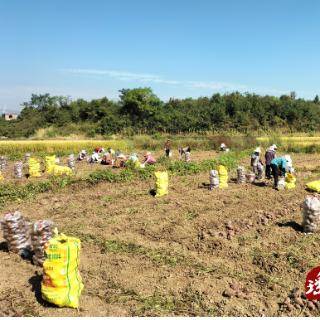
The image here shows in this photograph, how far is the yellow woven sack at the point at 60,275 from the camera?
3504 mm

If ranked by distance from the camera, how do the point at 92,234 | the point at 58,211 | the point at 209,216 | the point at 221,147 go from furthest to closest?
the point at 221,147, the point at 58,211, the point at 209,216, the point at 92,234

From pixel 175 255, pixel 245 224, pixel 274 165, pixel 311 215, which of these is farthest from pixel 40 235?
pixel 274 165

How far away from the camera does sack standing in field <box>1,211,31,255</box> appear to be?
480 centimetres

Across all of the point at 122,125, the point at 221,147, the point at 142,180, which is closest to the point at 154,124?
the point at 122,125

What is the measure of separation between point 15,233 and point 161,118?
33.6 metres

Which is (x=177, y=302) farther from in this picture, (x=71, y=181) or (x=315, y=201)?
(x=71, y=181)

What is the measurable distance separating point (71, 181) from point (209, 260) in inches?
255

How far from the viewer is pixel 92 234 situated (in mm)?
5805

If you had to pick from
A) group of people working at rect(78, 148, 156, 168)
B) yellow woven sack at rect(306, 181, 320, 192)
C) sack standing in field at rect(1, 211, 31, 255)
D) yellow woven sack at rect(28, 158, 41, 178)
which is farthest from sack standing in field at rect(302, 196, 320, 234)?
yellow woven sack at rect(28, 158, 41, 178)

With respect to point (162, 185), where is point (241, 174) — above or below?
above

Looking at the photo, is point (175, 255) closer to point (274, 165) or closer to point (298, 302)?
point (298, 302)

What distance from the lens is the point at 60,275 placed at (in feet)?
11.5

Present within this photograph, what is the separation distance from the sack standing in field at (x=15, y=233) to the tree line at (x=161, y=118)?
97.4 ft

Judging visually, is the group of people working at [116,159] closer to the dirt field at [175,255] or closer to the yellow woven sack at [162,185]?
the yellow woven sack at [162,185]
